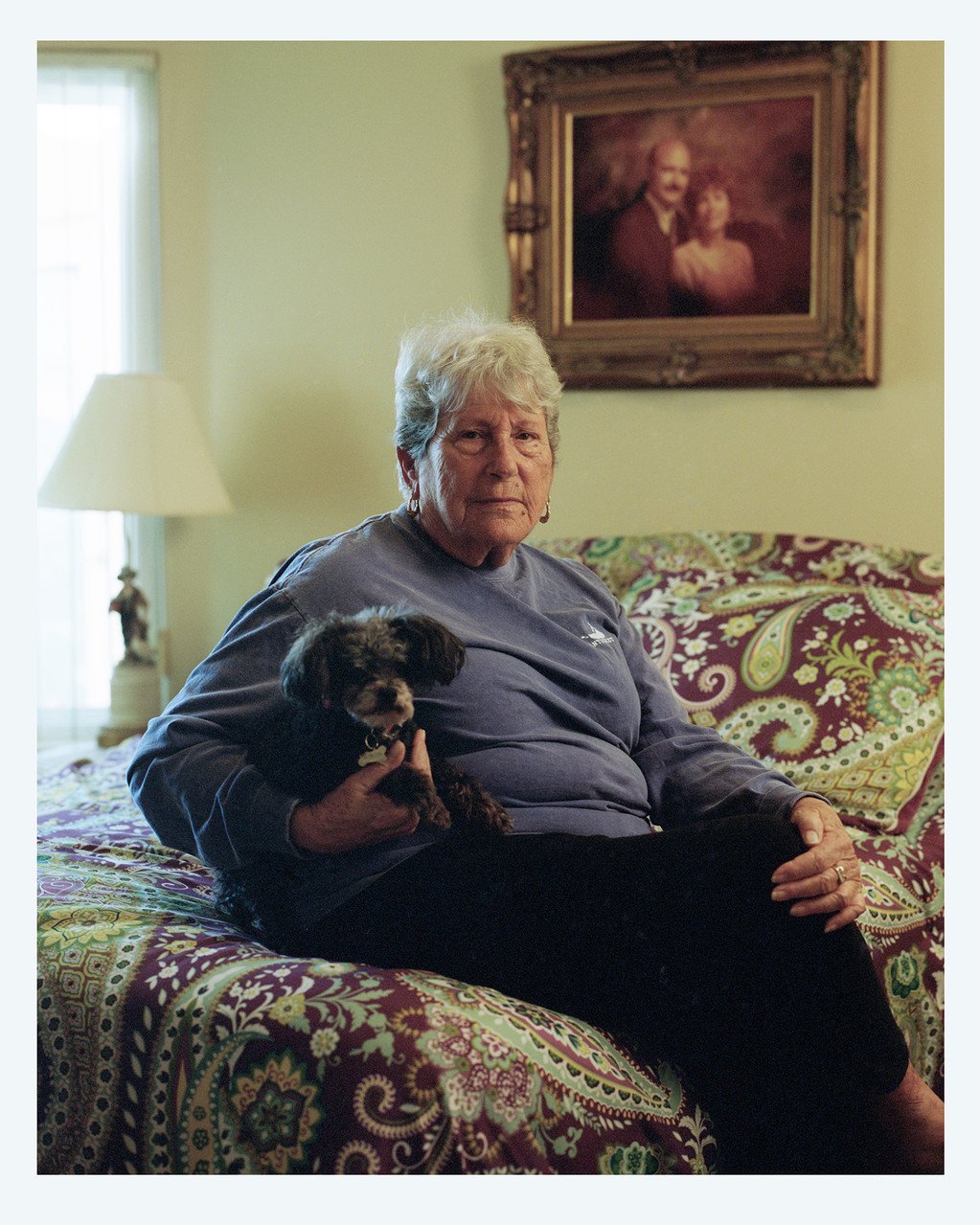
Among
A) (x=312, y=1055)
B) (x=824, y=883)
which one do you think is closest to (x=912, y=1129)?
(x=824, y=883)

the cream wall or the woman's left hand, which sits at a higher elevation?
the cream wall

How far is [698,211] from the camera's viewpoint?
2.81 meters

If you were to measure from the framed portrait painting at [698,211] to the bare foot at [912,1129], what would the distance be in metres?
1.82

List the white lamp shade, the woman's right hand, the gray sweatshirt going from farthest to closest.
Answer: the white lamp shade
the gray sweatshirt
the woman's right hand

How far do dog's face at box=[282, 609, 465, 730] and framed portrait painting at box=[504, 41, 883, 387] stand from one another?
177 centimetres

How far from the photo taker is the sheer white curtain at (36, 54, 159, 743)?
325cm

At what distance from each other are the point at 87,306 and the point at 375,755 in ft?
8.17

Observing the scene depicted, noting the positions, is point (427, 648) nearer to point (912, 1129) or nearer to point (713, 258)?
point (912, 1129)

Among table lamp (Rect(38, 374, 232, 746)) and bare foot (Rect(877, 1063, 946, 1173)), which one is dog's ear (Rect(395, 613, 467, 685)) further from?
table lamp (Rect(38, 374, 232, 746))

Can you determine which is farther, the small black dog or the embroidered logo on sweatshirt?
the embroidered logo on sweatshirt

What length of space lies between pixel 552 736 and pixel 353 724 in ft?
1.13

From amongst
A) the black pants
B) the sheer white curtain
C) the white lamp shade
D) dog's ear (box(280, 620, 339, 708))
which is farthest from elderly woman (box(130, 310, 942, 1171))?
the sheer white curtain

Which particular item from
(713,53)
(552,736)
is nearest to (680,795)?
(552,736)

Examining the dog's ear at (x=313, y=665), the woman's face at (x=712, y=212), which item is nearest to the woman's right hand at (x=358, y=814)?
the dog's ear at (x=313, y=665)
